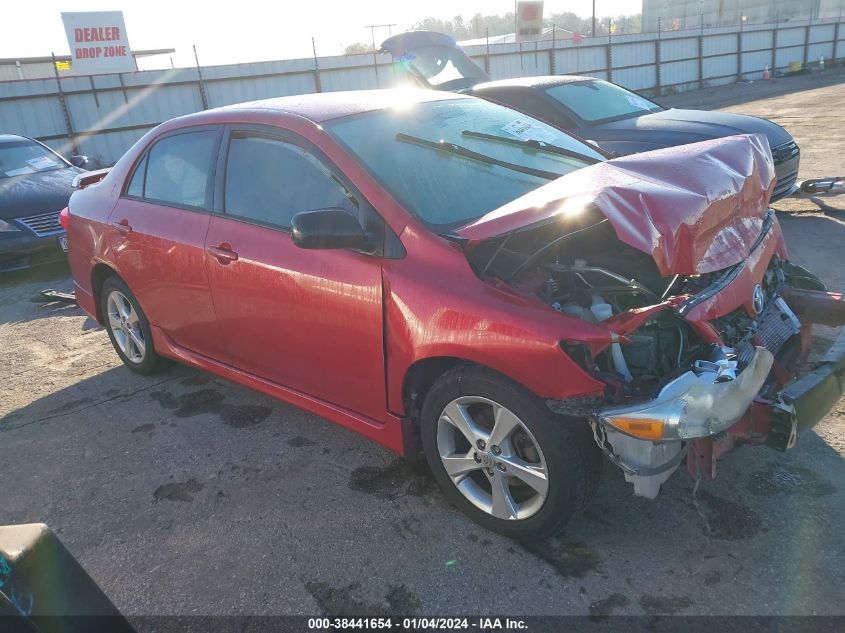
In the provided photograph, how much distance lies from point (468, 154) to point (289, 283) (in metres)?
1.06

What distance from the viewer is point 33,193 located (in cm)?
793

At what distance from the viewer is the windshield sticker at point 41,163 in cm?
872

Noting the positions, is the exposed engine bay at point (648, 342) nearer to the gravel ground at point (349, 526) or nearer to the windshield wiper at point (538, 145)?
the gravel ground at point (349, 526)

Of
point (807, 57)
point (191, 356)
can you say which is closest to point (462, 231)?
point (191, 356)

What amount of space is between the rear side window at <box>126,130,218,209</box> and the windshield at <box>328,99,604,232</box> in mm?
897

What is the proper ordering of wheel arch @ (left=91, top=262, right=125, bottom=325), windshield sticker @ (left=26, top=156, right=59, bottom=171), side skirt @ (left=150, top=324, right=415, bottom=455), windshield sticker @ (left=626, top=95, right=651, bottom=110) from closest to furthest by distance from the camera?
side skirt @ (left=150, top=324, right=415, bottom=455) → wheel arch @ (left=91, top=262, right=125, bottom=325) → windshield sticker @ (left=626, top=95, right=651, bottom=110) → windshield sticker @ (left=26, top=156, right=59, bottom=171)

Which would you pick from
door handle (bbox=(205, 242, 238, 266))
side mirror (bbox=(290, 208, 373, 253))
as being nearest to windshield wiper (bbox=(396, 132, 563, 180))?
side mirror (bbox=(290, 208, 373, 253))

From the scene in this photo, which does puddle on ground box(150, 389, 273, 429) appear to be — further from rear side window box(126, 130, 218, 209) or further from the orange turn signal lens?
the orange turn signal lens

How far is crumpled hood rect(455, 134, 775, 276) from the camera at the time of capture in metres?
2.37

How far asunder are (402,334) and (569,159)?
1.56m

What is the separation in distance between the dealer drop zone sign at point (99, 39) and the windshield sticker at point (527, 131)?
23.8 m

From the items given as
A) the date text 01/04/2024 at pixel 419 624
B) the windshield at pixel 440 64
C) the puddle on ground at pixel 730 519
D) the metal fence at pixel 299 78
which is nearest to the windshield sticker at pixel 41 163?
the metal fence at pixel 299 78

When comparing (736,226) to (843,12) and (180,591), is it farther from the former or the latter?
(843,12)

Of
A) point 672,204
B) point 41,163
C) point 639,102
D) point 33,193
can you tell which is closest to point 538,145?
point 672,204
